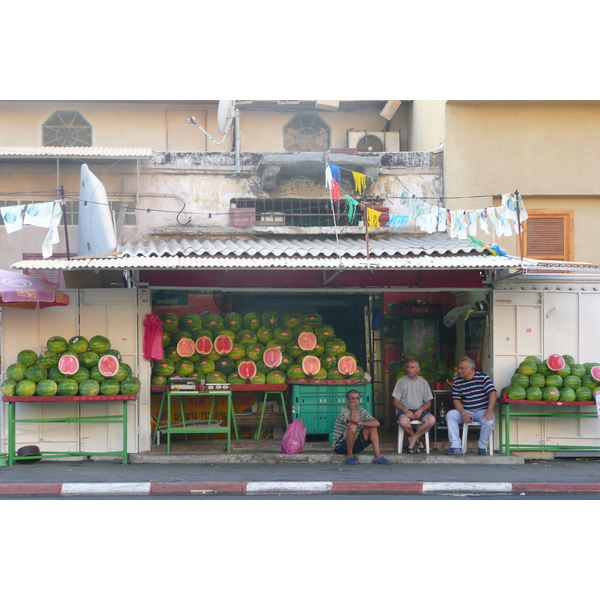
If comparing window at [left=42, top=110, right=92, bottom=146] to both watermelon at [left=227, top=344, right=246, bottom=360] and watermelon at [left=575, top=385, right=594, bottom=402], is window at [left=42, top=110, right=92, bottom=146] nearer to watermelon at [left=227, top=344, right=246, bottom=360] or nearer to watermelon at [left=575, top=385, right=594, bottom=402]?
watermelon at [left=227, top=344, right=246, bottom=360]

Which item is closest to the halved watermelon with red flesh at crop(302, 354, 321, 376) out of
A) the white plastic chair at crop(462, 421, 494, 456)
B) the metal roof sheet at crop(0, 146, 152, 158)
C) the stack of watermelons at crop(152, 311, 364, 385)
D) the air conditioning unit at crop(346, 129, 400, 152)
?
the stack of watermelons at crop(152, 311, 364, 385)

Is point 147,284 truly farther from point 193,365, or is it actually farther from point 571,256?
point 571,256

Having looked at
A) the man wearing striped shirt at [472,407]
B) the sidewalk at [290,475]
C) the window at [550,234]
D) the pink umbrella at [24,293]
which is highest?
the window at [550,234]

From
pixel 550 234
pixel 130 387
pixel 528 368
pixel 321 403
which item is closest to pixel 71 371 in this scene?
pixel 130 387

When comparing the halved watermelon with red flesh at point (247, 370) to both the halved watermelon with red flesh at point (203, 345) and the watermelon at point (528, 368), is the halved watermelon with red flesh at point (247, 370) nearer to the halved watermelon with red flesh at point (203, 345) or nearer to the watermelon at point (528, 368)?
the halved watermelon with red flesh at point (203, 345)

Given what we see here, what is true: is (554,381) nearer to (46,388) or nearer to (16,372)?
(46,388)

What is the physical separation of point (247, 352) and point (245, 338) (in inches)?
10.0

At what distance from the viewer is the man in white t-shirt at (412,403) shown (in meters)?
11.9

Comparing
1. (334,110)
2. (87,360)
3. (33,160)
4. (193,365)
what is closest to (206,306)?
(193,365)

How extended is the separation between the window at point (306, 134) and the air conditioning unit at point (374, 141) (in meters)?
0.96

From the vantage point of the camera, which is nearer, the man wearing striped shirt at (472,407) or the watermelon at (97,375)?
the watermelon at (97,375)

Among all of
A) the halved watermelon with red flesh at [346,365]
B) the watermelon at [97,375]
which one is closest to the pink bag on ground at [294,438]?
the halved watermelon with red flesh at [346,365]

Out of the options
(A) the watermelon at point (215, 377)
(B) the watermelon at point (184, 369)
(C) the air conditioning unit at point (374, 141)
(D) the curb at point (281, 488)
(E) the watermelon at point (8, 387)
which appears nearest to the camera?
(D) the curb at point (281, 488)

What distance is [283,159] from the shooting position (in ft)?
49.1
